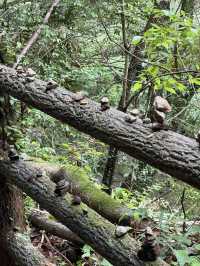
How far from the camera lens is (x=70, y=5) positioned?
7.71 metres

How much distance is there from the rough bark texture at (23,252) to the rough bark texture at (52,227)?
1.92 ft

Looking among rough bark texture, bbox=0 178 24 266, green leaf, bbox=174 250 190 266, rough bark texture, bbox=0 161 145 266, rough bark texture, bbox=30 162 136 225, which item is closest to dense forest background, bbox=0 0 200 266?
rough bark texture, bbox=30 162 136 225

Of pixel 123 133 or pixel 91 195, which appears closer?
pixel 123 133

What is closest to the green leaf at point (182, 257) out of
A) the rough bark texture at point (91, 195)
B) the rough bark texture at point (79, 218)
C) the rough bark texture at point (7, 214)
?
the rough bark texture at point (79, 218)

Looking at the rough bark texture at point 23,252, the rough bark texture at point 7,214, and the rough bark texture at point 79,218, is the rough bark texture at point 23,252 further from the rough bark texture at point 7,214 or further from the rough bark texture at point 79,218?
the rough bark texture at point 79,218

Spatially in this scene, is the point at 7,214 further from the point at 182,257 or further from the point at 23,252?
the point at 182,257

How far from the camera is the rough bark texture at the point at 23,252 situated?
439cm

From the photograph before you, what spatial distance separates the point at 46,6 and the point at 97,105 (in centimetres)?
537

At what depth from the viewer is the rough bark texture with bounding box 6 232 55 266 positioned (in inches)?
173

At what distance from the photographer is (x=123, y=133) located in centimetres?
256

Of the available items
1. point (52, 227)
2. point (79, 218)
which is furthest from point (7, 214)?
point (79, 218)

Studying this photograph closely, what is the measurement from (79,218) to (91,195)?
1658mm

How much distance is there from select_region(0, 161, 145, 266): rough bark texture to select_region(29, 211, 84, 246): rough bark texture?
1192mm

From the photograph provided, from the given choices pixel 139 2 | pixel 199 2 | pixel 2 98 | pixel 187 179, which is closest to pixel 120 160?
pixel 139 2
